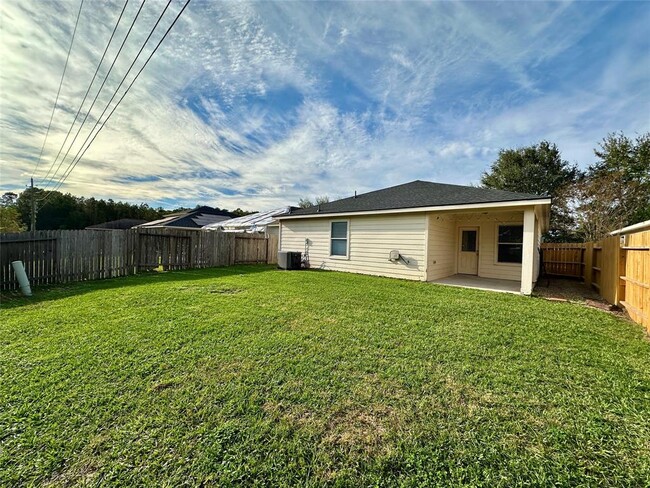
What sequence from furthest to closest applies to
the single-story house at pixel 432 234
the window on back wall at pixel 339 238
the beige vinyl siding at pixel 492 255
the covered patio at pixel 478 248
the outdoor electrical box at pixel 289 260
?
1. the outdoor electrical box at pixel 289 260
2. the window on back wall at pixel 339 238
3. the beige vinyl siding at pixel 492 255
4. the covered patio at pixel 478 248
5. the single-story house at pixel 432 234

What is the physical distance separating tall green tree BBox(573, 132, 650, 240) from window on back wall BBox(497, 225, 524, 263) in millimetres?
12531

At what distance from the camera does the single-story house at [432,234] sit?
27.1 ft

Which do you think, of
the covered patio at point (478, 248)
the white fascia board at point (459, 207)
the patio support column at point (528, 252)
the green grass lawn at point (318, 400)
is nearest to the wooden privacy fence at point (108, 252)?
the green grass lawn at point (318, 400)

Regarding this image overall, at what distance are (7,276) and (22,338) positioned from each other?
196 inches

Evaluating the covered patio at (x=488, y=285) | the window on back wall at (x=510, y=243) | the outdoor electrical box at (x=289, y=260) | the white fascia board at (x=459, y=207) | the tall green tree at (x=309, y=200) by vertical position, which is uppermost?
the tall green tree at (x=309, y=200)

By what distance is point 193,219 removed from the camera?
25.1 meters

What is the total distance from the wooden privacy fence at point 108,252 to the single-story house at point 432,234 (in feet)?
14.4

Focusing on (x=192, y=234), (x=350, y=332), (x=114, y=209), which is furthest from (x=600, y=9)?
(x=114, y=209)

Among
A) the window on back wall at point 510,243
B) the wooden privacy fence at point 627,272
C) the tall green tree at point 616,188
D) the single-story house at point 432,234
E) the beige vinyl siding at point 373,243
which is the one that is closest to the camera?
the wooden privacy fence at point 627,272

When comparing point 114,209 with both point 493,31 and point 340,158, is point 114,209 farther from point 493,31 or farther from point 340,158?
point 493,31

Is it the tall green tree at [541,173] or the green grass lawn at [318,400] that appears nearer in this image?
the green grass lawn at [318,400]

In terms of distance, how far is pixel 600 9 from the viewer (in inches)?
240

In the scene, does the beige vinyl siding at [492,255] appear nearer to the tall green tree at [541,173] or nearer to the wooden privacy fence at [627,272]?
the wooden privacy fence at [627,272]

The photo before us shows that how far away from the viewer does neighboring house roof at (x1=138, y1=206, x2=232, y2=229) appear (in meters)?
22.6
